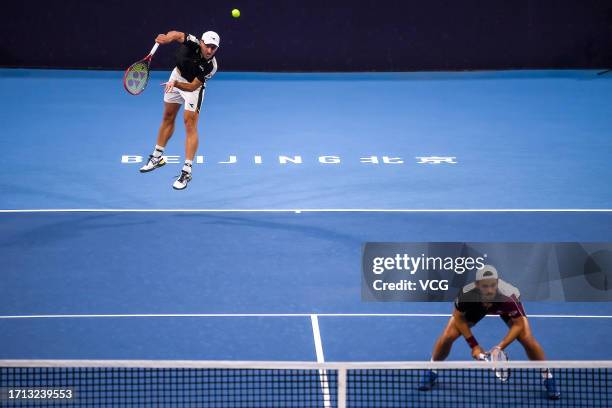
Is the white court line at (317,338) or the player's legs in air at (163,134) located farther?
the player's legs in air at (163,134)

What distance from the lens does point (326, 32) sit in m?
25.0

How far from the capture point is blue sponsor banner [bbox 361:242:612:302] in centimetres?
844

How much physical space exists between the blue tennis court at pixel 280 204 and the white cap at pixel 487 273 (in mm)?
1893

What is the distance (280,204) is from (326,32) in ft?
32.3

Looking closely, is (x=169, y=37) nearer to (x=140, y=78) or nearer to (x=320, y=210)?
(x=140, y=78)

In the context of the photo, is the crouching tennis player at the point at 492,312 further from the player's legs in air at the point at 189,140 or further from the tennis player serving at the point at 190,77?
the player's legs in air at the point at 189,140

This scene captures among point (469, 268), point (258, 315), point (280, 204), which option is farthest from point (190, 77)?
point (469, 268)

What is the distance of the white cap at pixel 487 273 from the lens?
353 inches

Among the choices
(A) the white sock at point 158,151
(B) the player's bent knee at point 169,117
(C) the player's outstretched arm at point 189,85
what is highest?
(C) the player's outstretched arm at point 189,85

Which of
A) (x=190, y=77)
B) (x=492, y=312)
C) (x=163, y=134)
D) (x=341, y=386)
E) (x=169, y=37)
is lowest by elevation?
(x=341, y=386)

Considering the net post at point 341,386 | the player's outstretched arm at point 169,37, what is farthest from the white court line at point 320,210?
the net post at point 341,386

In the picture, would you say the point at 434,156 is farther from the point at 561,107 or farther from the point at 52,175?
the point at 52,175

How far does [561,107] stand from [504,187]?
5911 millimetres

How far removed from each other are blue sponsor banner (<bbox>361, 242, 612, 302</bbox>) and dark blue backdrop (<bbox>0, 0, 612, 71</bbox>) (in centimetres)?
1604
